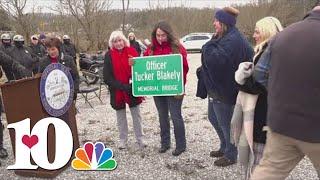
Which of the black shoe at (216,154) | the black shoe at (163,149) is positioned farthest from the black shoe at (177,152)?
the black shoe at (216,154)

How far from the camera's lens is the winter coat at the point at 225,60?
463 centimetres

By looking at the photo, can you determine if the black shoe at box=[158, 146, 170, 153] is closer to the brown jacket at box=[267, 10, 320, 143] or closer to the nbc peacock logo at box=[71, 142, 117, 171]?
A: the nbc peacock logo at box=[71, 142, 117, 171]

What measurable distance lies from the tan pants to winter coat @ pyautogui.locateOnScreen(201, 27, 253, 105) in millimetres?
1605

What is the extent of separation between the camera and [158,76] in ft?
17.8

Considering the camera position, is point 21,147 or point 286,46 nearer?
point 286,46

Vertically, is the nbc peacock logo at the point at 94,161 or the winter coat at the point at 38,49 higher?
the winter coat at the point at 38,49

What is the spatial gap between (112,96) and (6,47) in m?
4.80

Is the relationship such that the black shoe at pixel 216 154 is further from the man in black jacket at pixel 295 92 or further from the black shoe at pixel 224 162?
the man in black jacket at pixel 295 92

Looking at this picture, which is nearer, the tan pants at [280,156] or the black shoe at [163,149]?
the tan pants at [280,156]

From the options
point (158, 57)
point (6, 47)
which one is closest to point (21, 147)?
point (158, 57)

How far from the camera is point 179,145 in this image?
5.61m

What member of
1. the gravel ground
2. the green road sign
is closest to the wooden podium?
the gravel ground

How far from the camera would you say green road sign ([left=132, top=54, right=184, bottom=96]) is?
5289mm

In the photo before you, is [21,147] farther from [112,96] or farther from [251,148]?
[251,148]
